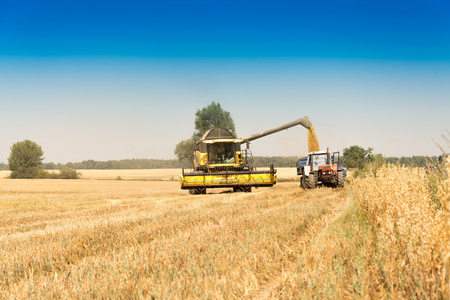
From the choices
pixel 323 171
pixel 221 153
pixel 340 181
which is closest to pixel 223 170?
pixel 221 153

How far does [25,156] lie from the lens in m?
70.1

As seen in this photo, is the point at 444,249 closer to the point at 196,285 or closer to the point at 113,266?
the point at 196,285

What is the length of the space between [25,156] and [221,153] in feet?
205

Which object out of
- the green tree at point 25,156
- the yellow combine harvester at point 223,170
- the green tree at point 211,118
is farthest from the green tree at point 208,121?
the yellow combine harvester at point 223,170

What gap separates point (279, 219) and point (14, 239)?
5.20m

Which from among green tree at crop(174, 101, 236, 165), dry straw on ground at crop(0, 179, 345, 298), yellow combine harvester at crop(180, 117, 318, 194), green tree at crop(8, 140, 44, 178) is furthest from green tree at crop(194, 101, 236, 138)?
dry straw on ground at crop(0, 179, 345, 298)

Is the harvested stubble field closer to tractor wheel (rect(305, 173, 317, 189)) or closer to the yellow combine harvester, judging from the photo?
the yellow combine harvester

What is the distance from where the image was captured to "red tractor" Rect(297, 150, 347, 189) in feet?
65.4

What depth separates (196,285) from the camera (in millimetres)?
3629

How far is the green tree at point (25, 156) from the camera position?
228ft

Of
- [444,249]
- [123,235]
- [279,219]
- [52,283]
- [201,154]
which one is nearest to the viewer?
[444,249]

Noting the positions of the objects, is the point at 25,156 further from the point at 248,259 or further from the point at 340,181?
the point at 248,259

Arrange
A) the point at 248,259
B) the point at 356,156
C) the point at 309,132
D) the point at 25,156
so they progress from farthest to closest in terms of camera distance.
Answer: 1. the point at 25,156
2. the point at 356,156
3. the point at 309,132
4. the point at 248,259

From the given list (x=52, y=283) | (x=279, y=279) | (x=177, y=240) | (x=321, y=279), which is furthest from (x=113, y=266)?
(x=321, y=279)
